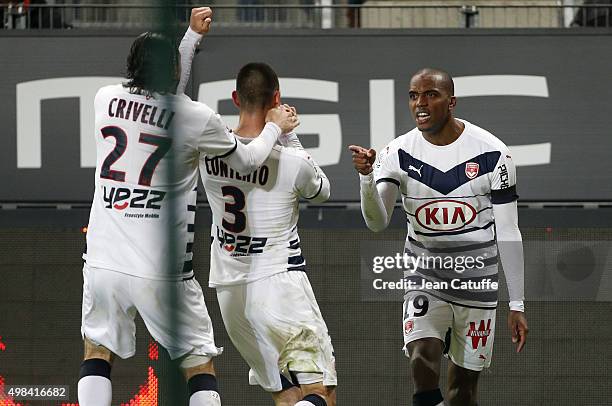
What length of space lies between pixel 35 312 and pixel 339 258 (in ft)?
5.46

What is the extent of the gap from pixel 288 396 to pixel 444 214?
1099mm

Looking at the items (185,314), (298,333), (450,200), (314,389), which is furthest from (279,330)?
(450,200)

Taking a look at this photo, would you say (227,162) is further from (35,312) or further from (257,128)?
(35,312)

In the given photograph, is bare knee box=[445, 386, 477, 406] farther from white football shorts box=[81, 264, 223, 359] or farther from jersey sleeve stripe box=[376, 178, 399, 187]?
white football shorts box=[81, 264, 223, 359]

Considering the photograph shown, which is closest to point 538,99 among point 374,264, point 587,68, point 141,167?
point 587,68

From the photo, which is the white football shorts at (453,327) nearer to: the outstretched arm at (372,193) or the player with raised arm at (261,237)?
the outstretched arm at (372,193)

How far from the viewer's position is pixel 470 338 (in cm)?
565

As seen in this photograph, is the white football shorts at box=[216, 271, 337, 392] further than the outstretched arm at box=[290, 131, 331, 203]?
No

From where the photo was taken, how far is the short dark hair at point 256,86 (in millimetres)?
5227

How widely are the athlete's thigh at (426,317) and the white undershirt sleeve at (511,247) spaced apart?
0.30 m

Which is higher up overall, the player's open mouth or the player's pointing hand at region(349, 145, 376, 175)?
the player's open mouth

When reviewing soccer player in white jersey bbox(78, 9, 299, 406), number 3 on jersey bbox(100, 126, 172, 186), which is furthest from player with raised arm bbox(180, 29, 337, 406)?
number 3 on jersey bbox(100, 126, 172, 186)

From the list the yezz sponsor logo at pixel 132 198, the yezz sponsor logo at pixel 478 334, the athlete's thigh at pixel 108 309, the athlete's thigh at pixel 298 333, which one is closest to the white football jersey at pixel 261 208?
the athlete's thigh at pixel 298 333

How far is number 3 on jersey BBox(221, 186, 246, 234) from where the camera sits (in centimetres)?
525
